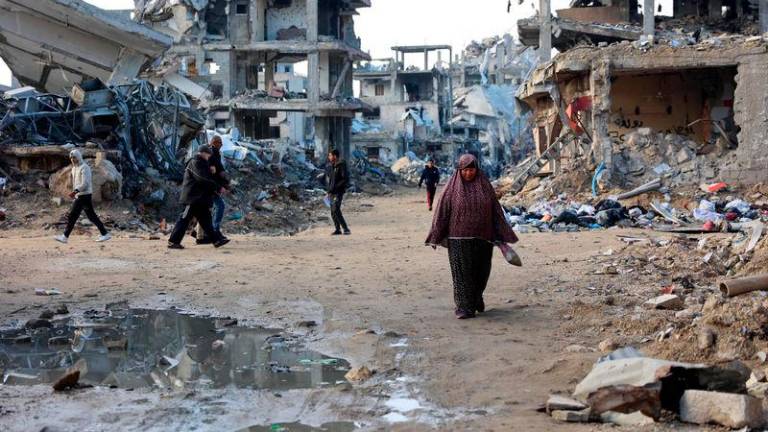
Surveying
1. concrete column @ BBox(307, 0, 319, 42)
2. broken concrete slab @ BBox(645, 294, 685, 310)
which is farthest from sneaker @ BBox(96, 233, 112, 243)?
concrete column @ BBox(307, 0, 319, 42)

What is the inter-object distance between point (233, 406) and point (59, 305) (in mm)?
3616

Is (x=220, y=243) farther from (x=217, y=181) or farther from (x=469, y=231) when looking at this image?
(x=469, y=231)

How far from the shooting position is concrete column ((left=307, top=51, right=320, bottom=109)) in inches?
1533

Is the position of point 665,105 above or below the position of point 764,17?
below

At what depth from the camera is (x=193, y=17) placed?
131 feet

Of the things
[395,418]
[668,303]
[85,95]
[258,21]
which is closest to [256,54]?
[258,21]

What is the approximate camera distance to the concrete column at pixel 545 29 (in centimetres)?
2902

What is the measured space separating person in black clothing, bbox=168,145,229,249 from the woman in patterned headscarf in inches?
211

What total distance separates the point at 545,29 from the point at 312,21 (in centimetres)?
1336

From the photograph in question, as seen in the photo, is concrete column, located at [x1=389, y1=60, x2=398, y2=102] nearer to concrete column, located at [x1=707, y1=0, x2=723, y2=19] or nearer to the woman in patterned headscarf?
concrete column, located at [x1=707, y1=0, x2=723, y2=19]

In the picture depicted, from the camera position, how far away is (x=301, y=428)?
14.5 feet

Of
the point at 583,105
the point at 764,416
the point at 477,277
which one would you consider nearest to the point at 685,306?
the point at 477,277

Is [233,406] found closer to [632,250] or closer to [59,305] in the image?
[59,305]

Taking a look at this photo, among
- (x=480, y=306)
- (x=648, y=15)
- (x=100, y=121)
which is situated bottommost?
(x=480, y=306)
